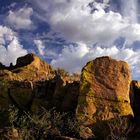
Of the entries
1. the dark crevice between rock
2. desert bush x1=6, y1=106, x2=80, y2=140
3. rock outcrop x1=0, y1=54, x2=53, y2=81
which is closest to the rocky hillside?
desert bush x1=6, y1=106, x2=80, y2=140

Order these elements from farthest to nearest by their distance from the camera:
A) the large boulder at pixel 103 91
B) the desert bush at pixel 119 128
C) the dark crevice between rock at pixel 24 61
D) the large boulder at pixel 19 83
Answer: the dark crevice between rock at pixel 24 61, the large boulder at pixel 19 83, the large boulder at pixel 103 91, the desert bush at pixel 119 128

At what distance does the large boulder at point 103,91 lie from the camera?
2822cm

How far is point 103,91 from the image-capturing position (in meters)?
29.2

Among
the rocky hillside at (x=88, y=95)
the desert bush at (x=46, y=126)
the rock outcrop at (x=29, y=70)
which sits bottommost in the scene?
the desert bush at (x=46, y=126)

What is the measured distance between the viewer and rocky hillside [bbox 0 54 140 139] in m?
28.3

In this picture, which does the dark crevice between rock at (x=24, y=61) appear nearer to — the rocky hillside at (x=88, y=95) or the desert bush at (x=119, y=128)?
the rocky hillside at (x=88, y=95)

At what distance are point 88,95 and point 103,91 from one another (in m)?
1.35

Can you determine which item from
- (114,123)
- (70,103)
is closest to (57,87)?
(70,103)

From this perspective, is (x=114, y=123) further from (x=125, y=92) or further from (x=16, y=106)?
(x=16, y=106)

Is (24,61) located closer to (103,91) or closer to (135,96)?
(135,96)

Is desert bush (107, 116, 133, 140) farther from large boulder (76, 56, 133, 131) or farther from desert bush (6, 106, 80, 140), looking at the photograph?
desert bush (6, 106, 80, 140)

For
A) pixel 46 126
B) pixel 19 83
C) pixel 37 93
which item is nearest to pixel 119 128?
pixel 46 126

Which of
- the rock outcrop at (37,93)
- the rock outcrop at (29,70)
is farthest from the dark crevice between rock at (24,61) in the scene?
the rock outcrop at (37,93)

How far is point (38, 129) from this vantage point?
26797 millimetres
